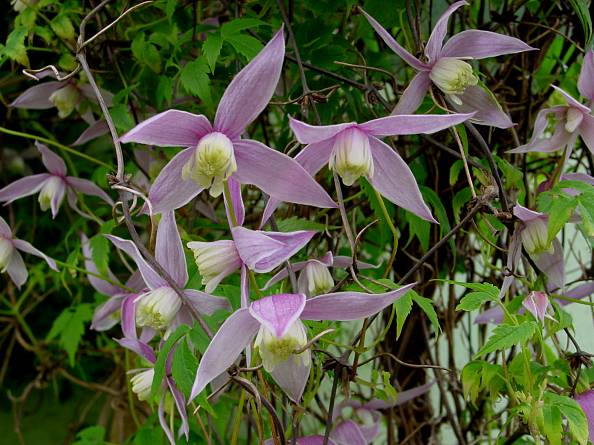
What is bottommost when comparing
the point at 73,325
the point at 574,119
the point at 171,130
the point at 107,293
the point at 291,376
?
the point at 73,325

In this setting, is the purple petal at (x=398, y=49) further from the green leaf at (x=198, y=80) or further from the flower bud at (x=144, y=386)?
the flower bud at (x=144, y=386)

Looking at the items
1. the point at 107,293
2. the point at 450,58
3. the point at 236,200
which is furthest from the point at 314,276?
the point at 107,293

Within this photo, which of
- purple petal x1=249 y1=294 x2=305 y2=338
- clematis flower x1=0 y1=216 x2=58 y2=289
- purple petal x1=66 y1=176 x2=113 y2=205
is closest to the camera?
purple petal x1=249 y1=294 x2=305 y2=338

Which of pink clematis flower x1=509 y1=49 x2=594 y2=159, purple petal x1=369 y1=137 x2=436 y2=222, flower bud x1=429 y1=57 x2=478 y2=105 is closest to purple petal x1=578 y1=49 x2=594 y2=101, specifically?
pink clematis flower x1=509 y1=49 x2=594 y2=159

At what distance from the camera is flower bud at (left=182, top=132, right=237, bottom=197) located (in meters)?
0.51

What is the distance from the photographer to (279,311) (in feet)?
1.57

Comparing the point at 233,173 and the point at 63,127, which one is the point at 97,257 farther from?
the point at 63,127

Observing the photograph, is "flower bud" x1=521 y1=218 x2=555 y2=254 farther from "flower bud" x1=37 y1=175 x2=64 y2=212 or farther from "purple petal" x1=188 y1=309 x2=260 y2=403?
"flower bud" x1=37 y1=175 x2=64 y2=212

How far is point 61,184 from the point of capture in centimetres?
90

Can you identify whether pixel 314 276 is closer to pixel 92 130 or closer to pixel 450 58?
pixel 450 58

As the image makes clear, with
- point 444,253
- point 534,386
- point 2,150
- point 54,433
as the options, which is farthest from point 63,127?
point 534,386

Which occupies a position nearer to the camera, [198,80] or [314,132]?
[314,132]

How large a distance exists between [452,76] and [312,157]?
14 cm

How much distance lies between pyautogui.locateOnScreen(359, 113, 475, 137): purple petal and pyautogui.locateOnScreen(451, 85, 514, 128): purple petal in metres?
0.16
